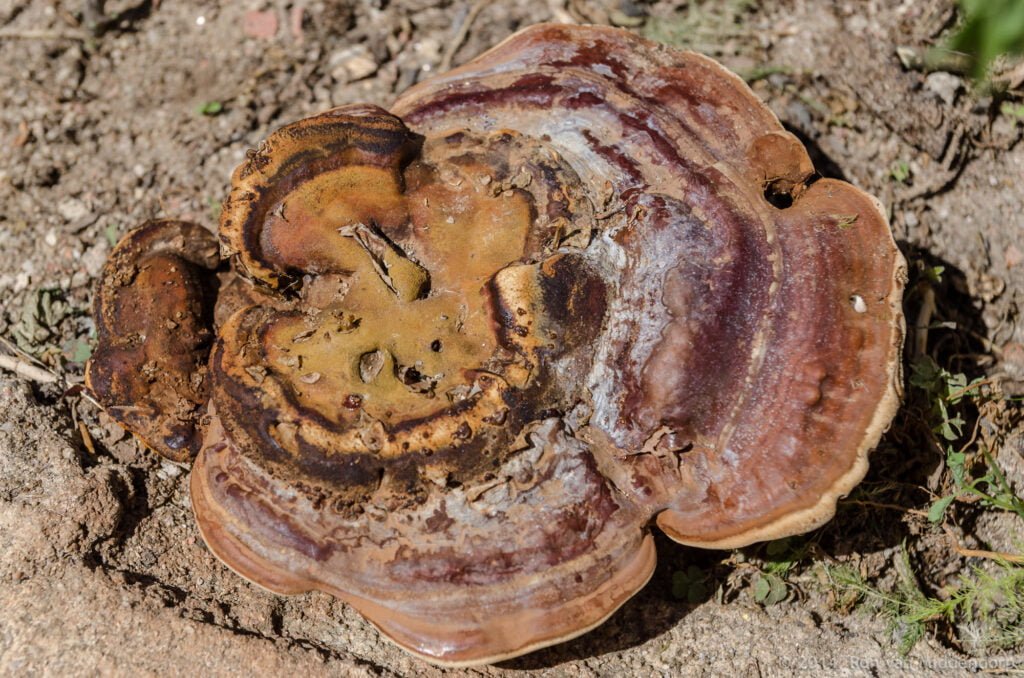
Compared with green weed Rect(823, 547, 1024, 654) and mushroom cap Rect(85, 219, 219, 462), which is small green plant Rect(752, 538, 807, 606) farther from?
mushroom cap Rect(85, 219, 219, 462)

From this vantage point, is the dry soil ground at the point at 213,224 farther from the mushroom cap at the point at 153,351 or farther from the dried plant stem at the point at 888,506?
the mushroom cap at the point at 153,351

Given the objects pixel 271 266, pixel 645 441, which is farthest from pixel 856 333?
pixel 271 266


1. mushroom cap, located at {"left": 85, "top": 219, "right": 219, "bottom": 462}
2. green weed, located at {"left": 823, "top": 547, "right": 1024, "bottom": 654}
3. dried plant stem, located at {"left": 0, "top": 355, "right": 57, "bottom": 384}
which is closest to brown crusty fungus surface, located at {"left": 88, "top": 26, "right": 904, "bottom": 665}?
mushroom cap, located at {"left": 85, "top": 219, "right": 219, "bottom": 462}

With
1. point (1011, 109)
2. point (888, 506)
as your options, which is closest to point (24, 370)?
point (888, 506)

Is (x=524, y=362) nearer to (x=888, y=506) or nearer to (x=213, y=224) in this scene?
(x=888, y=506)

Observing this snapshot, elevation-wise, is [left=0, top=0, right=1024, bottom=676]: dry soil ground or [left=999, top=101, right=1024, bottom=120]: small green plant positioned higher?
[left=999, top=101, right=1024, bottom=120]: small green plant

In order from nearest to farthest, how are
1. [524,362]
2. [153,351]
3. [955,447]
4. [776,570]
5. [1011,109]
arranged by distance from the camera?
[524,362]
[153,351]
[776,570]
[955,447]
[1011,109]
